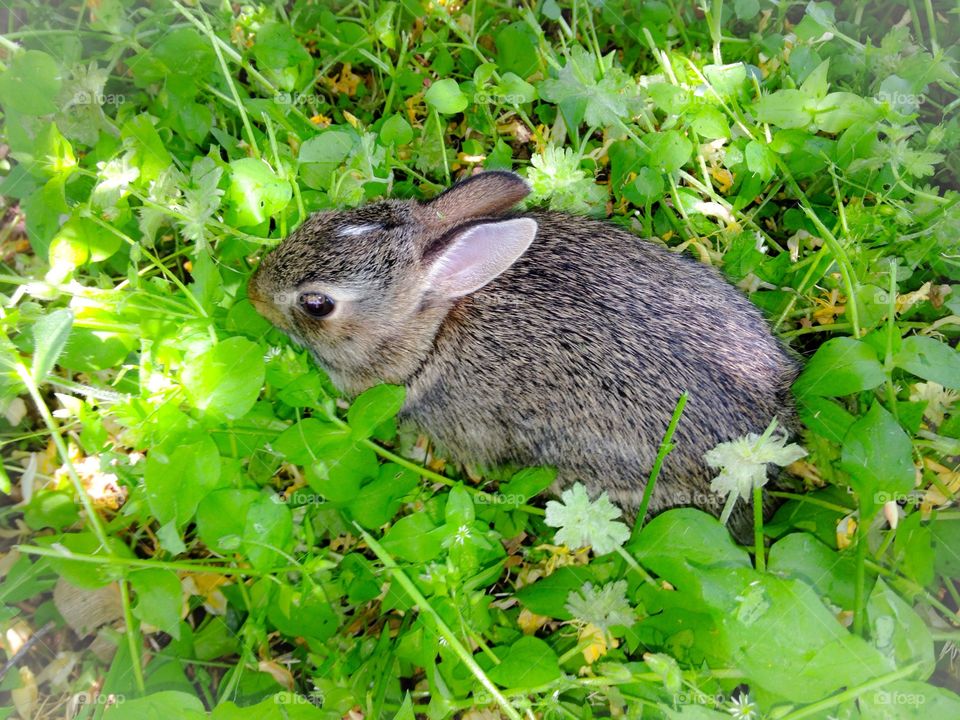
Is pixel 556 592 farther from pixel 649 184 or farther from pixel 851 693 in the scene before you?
pixel 649 184

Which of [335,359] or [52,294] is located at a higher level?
[52,294]

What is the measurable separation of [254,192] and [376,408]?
131 cm

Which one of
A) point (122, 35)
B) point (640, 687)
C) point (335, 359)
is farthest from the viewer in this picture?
point (122, 35)

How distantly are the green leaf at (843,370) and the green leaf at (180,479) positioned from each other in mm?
2795

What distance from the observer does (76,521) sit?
3941 millimetres

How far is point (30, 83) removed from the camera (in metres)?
3.62

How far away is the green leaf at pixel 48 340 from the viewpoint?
2973mm

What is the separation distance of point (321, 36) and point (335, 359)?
2371 millimetres

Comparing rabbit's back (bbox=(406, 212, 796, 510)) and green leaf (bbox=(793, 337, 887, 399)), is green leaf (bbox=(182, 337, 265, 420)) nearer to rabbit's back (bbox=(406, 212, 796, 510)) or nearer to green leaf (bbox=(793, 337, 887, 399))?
rabbit's back (bbox=(406, 212, 796, 510))

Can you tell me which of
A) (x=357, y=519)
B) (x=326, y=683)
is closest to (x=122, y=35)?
(x=357, y=519)

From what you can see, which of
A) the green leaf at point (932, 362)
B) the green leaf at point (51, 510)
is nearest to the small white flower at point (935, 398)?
the green leaf at point (932, 362)

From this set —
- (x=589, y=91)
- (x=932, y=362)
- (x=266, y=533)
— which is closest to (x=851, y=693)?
(x=932, y=362)

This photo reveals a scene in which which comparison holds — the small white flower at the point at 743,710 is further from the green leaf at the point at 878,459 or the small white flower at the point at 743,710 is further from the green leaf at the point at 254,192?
the green leaf at the point at 254,192

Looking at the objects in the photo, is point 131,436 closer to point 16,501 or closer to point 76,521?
point 76,521
